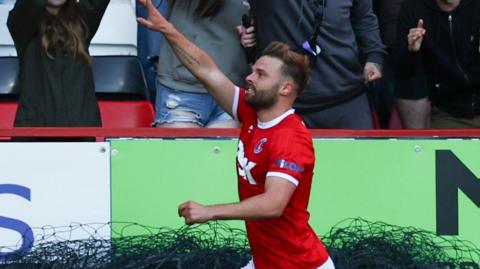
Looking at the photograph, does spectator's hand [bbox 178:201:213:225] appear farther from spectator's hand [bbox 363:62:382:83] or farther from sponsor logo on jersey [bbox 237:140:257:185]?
spectator's hand [bbox 363:62:382:83]

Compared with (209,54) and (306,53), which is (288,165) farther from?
(209,54)

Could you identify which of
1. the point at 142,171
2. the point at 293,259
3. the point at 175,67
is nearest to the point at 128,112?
the point at 175,67

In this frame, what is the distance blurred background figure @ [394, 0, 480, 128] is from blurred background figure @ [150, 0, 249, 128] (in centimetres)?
100

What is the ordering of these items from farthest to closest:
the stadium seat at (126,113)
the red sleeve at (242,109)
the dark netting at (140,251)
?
the stadium seat at (126,113), the dark netting at (140,251), the red sleeve at (242,109)

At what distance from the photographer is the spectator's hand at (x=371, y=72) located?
6184 millimetres

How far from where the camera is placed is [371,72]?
6207 millimetres

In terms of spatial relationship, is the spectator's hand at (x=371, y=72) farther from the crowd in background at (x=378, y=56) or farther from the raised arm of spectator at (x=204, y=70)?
the raised arm of spectator at (x=204, y=70)

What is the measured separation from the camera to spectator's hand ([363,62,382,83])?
6184mm

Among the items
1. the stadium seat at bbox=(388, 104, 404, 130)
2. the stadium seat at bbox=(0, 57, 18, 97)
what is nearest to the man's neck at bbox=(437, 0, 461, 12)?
the stadium seat at bbox=(388, 104, 404, 130)

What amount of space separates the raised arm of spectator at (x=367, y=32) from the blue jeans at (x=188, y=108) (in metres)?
0.94

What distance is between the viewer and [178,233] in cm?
575

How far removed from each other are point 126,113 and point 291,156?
2.83m

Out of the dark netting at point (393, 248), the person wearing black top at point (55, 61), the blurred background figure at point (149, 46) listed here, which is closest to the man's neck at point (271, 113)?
the dark netting at point (393, 248)

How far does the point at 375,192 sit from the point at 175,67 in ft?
4.65
